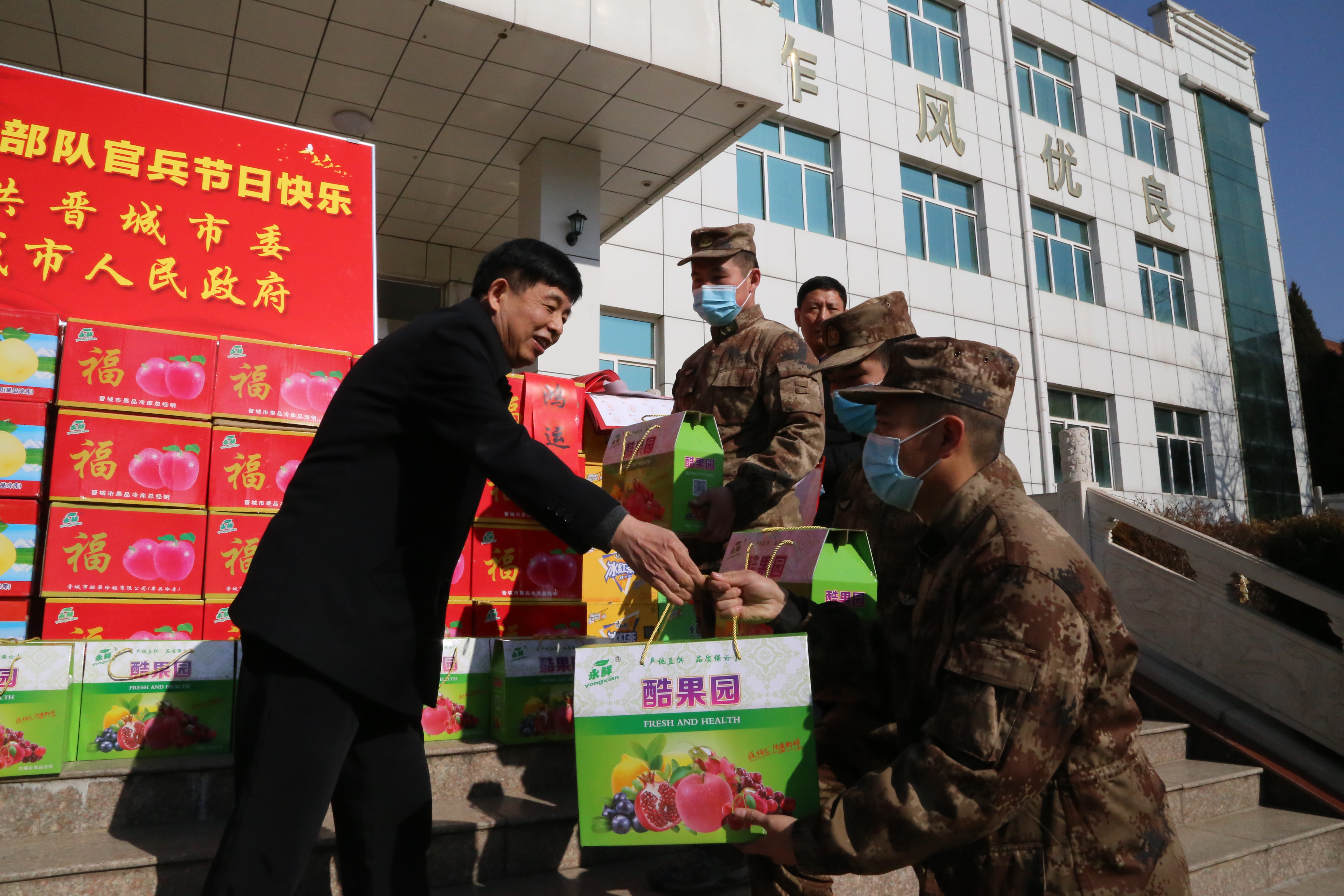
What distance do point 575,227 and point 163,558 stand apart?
5.38m

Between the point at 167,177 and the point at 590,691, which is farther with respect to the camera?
the point at 167,177

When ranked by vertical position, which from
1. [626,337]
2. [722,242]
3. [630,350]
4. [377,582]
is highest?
[626,337]

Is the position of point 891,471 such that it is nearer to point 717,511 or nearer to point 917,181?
point 717,511

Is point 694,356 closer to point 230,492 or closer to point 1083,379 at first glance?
point 230,492

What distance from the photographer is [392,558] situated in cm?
187

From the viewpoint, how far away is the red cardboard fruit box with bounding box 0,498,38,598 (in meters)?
3.04

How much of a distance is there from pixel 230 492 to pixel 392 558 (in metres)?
1.81

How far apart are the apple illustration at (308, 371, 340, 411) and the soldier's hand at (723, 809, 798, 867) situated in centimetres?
257

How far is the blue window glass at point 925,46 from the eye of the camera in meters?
14.1

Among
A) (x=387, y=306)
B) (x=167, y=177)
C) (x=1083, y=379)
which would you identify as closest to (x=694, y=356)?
(x=167, y=177)

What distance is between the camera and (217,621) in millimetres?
3248

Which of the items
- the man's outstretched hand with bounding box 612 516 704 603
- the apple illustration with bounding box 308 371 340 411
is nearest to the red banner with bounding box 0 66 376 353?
the apple illustration with bounding box 308 371 340 411

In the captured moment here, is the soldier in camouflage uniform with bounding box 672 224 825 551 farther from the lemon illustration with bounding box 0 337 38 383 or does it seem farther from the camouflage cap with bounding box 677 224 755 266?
the lemon illustration with bounding box 0 337 38 383

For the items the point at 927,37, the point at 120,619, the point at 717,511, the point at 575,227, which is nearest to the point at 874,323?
the point at 717,511
